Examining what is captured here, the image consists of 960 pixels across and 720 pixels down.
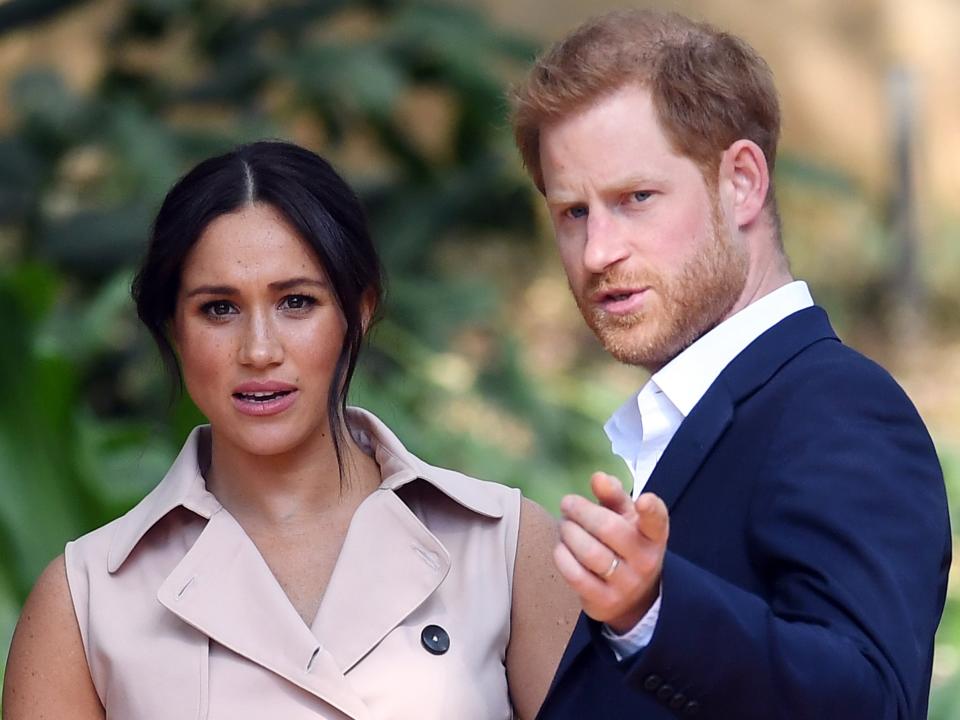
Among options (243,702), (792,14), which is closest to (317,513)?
(243,702)

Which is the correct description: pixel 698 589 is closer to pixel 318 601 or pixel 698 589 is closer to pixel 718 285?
pixel 718 285

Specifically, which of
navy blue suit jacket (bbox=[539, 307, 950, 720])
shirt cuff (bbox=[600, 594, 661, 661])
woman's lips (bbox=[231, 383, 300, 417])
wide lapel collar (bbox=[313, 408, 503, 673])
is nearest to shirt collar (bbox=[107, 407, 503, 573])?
wide lapel collar (bbox=[313, 408, 503, 673])

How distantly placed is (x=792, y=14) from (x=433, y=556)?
7329mm

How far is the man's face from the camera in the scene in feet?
5.01

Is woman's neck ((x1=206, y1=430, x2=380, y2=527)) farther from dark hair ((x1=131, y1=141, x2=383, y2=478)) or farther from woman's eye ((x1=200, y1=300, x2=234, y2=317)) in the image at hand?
woman's eye ((x1=200, y1=300, x2=234, y2=317))

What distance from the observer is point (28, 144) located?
4.65 m

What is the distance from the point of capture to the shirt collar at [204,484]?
189cm

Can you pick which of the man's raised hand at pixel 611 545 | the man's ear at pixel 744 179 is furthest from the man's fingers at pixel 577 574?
the man's ear at pixel 744 179

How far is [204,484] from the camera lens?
1946mm

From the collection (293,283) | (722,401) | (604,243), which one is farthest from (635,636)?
(293,283)

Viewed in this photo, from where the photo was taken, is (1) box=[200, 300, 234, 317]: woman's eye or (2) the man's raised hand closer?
(2) the man's raised hand

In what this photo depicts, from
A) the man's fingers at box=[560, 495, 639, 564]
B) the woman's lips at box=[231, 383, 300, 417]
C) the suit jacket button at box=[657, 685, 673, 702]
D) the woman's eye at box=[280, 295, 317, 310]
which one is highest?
the woman's eye at box=[280, 295, 317, 310]

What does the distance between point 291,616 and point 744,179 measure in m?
0.70

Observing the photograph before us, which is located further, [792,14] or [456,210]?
[792,14]
